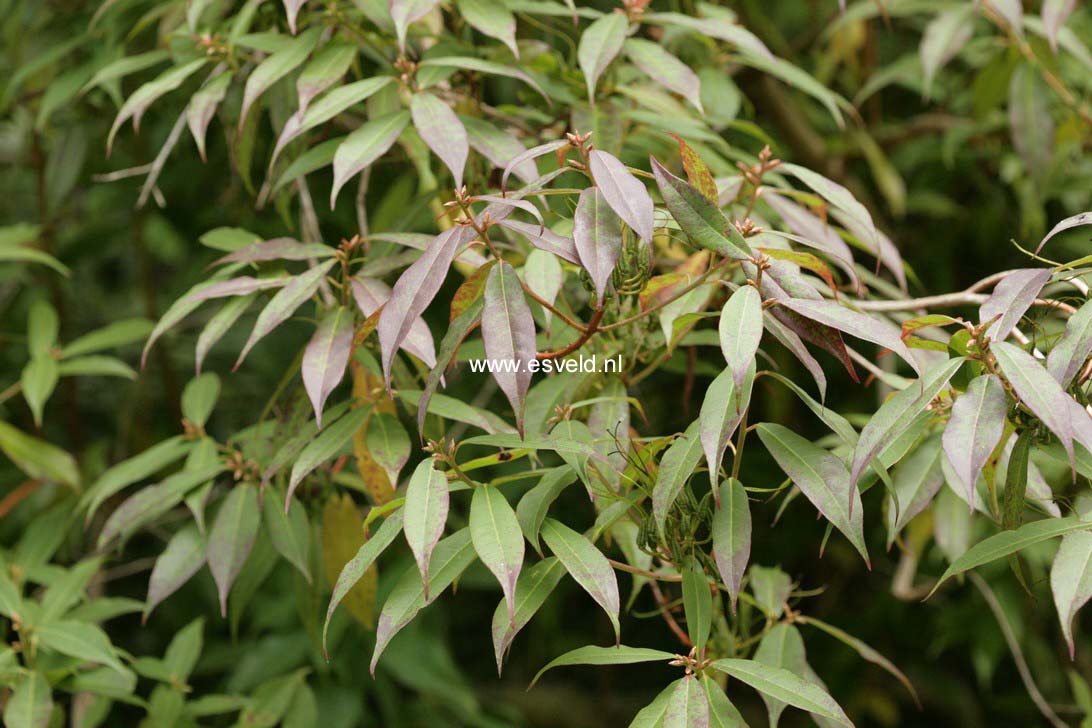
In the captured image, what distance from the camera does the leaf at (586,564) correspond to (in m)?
0.59

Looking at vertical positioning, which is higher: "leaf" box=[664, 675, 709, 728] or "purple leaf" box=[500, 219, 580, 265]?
"purple leaf" box=[500, 219, 580, 265]

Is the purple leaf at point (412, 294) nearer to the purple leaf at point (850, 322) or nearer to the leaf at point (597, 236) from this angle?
the leaf at point (597, 236)

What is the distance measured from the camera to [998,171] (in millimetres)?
1562

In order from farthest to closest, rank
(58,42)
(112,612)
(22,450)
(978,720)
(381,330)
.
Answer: (978,720) → (58,42) → (22,450) → (112,612) → (381,330)

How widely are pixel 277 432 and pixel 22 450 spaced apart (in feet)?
1.29

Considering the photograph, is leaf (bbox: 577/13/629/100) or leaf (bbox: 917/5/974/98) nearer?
leaf (bbox: 577/13/629/100)

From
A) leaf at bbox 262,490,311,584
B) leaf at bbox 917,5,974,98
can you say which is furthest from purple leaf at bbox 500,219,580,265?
leaf at bbox 917,5,974,98

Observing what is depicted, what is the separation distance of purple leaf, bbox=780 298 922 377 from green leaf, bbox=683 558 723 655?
0.55ft

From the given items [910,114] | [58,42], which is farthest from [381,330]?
[910,114]

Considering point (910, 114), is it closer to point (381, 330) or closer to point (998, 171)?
point (998, 171)

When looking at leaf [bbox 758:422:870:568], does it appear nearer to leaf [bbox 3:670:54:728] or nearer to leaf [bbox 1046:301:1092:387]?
leaf [bbox 1046:301:1092:387]

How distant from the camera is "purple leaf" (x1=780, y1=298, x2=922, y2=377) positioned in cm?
56

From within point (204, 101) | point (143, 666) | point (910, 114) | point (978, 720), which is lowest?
point (978, 720)

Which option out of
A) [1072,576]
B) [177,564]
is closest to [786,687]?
[1072,576]
